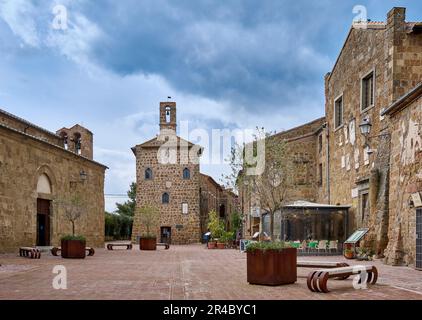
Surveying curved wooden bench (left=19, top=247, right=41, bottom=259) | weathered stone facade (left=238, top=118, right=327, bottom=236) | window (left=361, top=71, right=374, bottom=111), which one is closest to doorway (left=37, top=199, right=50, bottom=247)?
curved wooden bench (left=19, top=247, right=41, bottom=259)

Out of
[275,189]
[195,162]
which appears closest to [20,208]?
[275,189]

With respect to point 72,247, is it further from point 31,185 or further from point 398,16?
point 398,16

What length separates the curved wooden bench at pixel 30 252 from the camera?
56.4 ft

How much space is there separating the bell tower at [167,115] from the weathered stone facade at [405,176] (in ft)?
103

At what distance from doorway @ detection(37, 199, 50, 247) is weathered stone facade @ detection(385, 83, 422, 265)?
47.3 ft

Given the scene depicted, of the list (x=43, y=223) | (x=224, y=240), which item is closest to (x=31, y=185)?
(x=43, y=223)

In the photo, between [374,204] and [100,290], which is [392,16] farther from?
[100,290]

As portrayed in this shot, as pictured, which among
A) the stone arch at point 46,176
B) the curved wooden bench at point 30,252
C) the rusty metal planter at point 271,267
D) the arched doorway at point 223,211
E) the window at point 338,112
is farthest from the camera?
the arched doorway at point 223,211

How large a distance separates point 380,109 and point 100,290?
13.2 m

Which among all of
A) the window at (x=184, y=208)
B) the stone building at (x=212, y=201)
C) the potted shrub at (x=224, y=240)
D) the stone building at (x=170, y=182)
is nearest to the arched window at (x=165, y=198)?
the stone building at (x=170, y=182)

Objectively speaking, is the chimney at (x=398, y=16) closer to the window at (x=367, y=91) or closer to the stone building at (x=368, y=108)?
the stone building at (x=368, y=108)

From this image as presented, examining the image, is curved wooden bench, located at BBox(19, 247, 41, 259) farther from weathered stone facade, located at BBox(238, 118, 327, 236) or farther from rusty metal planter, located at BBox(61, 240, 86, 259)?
weathered stone facade, located at BBox(238, 118, 327, 236)

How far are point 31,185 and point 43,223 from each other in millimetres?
2445

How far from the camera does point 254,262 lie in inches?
374
